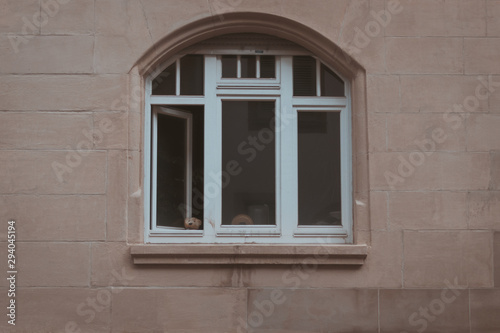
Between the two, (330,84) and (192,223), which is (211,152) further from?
(330,84)

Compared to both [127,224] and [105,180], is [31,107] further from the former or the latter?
[127,224]

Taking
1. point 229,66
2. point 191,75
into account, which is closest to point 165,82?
point 191,75

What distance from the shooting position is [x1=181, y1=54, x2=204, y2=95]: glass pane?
845 centimetres

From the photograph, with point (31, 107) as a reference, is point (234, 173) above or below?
below

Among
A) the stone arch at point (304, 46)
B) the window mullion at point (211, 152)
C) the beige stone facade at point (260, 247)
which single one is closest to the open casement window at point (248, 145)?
the window mullion at point (211, 152)

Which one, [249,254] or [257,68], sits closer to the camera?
[249,254]

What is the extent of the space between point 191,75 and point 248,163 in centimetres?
125

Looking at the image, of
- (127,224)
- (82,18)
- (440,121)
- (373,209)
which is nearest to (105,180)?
(127,224)

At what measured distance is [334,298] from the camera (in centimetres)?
791

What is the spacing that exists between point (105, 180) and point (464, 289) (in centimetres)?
418

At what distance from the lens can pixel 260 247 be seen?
787cm

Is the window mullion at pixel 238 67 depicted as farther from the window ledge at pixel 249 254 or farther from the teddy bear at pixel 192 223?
the window ledge at pixel 249 254

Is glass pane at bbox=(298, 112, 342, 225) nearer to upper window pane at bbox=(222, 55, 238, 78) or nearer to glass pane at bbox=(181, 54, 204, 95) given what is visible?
upper window pane at bbox=(222, 55, 238, 78)

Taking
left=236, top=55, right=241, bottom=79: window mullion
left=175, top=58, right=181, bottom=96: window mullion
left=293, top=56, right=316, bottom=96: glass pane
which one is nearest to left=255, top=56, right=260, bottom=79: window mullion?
left=236, top=55, right=241, bottom=79: window mullion
